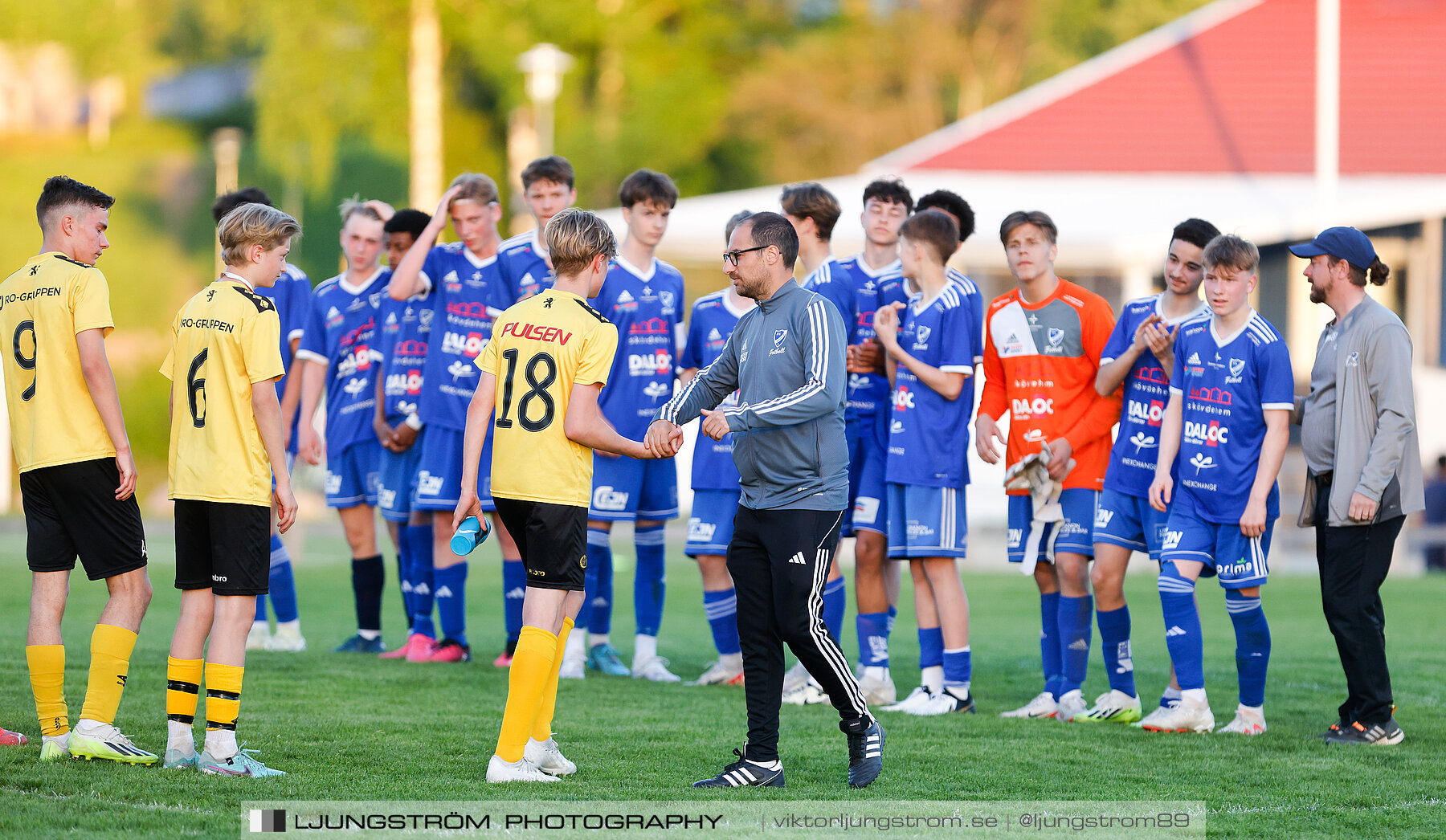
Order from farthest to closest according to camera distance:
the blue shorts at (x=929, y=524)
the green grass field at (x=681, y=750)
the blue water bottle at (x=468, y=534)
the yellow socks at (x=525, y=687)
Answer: the blue shorts at (x=929, y=524) < the yellow socks at (x=525, y=687) < the blue water bottle at (x=468, y=534) < the green grass field at (x=681, y=750)

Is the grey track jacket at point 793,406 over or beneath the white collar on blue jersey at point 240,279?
beneath

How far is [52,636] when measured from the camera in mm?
5559

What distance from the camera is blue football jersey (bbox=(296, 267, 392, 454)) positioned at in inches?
343

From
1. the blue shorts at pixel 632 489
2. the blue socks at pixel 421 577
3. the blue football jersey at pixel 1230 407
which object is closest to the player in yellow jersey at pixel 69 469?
the blue shorts at pixel 632 489

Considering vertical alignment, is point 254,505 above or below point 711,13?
below

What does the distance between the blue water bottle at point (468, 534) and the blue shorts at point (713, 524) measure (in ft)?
8.77

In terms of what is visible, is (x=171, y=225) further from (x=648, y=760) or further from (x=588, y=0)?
(x=648, y=760)

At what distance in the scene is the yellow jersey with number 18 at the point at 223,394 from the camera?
5242 millimetres

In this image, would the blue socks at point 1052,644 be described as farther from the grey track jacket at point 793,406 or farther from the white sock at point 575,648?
the white sock at point 575,648

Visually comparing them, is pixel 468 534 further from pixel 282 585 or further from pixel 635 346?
Result: pixel 282 585

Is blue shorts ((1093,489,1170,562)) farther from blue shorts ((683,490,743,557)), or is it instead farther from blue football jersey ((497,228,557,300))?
blue football jersey ((497,228,557,300))

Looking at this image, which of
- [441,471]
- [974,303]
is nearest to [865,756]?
[974,303]

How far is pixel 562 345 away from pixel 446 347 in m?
3.20

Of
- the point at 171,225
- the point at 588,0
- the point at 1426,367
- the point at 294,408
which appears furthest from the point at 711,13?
the point at 294,408
